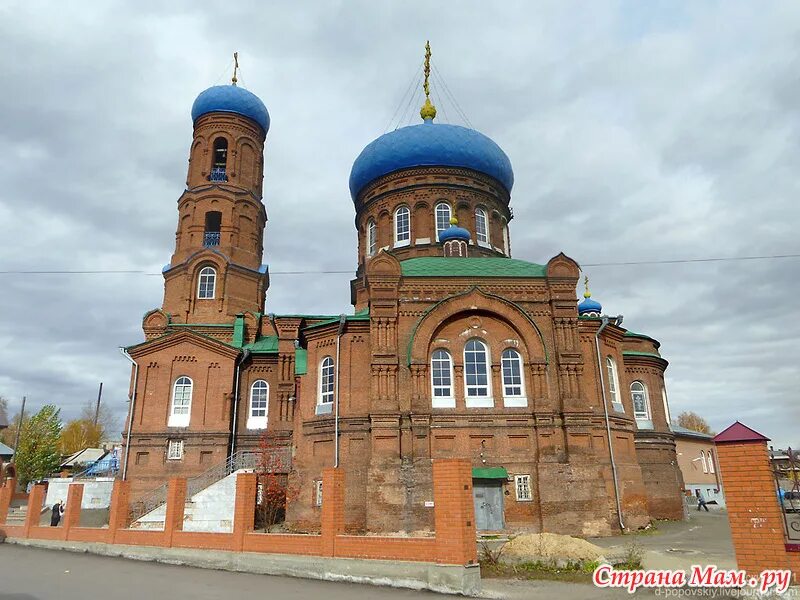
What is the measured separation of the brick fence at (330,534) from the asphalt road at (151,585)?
56cm

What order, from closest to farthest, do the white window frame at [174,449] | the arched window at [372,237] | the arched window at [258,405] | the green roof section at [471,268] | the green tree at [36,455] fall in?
the green roof section at [471,268], the white window frame at [174,449], the arched window at [258,405], the arched window at [372,237], the green tree at [36,455]

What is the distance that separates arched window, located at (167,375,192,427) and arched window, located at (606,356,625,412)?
14.9 meters

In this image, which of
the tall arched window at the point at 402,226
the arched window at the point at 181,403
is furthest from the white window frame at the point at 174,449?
the tall arched window at the point at 402,226

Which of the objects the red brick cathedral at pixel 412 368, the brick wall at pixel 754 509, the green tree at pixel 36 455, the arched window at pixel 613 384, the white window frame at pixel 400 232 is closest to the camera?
the brick wall at pixel 754 509

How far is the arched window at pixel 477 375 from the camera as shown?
16.6 m

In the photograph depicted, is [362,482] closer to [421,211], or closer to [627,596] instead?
[627,596]

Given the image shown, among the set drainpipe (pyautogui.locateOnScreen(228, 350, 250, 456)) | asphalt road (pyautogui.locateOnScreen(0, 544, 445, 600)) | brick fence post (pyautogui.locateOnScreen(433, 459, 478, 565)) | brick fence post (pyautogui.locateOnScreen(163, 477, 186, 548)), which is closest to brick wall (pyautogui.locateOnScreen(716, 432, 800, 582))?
brick fence post (pyautogui.locateOnScreen(433, 459, 478, 565))

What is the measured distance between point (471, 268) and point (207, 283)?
462 inches

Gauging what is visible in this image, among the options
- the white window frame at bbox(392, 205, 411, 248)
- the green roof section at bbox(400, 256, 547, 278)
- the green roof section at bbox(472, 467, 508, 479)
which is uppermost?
the white window frame at bbox(392, 205, 411, 248)

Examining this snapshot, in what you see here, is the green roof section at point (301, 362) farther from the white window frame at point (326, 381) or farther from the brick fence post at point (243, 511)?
the brick fence post at point (243, 511)

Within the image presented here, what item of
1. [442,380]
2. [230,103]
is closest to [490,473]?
[442,380]

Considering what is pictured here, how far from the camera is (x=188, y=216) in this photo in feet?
81.3

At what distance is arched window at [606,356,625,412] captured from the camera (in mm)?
18594

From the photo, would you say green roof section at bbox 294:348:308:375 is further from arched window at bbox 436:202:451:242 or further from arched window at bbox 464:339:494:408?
arched window at bbox 436:202:451:242
